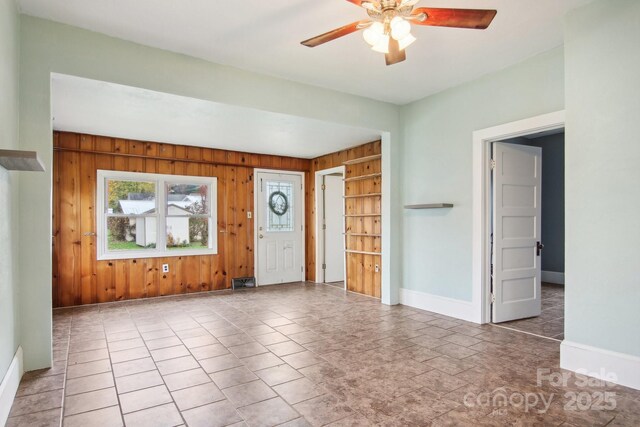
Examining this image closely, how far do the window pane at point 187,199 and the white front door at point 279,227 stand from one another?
955 millimetres

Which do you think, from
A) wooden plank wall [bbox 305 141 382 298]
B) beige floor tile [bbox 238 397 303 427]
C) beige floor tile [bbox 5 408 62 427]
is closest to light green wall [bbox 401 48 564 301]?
wooden plank wall [bbox 305 141 382 298]

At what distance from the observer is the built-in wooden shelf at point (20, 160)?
71.2 inches

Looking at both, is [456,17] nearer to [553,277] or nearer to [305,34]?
[305,34]

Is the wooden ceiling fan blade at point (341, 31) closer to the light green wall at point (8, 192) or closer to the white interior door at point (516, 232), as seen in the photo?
the light green wall at point (8, 192)

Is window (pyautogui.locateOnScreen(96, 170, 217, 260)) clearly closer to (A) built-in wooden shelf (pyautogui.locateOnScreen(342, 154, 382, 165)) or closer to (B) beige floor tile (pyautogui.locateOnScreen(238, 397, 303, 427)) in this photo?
(A) built-in wooden shelf (pyautogui.locateOnScreen(342, 154, 382, 165))

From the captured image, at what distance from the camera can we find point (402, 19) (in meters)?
2.07

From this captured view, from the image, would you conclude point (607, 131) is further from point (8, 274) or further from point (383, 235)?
point (8, 274)

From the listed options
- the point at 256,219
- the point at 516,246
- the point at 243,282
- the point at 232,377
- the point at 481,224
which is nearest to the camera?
the point at 232,377

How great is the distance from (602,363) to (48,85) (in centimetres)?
464

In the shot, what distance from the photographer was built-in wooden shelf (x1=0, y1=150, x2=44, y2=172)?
181 cm

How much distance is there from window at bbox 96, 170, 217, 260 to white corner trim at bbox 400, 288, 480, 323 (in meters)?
3.27

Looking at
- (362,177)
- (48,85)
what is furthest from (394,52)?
(362,177)

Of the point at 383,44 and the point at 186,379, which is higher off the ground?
the point at 383,44

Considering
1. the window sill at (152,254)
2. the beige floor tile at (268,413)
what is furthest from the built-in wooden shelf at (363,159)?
the beige floor tile at (268,413)
